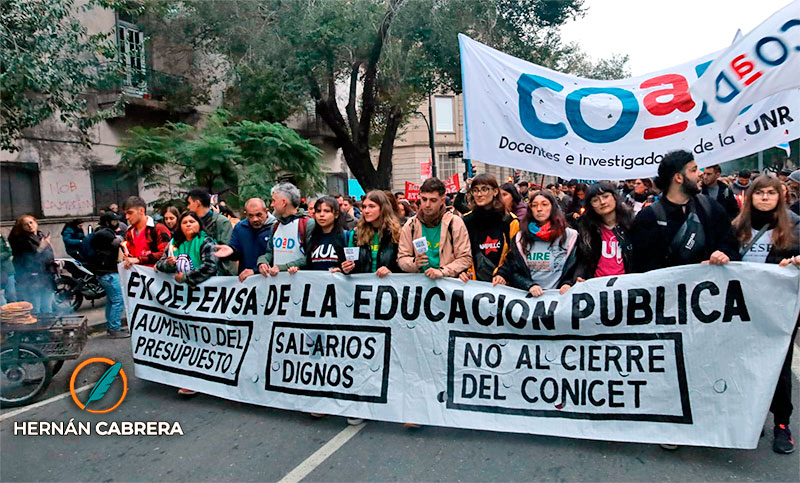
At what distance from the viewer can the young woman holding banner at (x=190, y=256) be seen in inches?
205

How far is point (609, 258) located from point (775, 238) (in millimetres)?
1019

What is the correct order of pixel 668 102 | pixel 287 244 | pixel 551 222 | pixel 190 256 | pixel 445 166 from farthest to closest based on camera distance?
pixel 445 166, pixel 190 256, pixel 287 244, pixel 668 102, pixel 551 222

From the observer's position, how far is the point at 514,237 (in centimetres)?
450

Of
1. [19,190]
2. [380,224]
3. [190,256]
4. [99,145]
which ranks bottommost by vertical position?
[190,256]

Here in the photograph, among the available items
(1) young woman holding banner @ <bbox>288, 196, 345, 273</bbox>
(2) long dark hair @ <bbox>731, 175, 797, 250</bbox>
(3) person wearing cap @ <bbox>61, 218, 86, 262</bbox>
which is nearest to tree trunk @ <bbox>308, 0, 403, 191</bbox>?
(3) person wearing cap @ <bbox>61, 218, 86, 262</bbox>

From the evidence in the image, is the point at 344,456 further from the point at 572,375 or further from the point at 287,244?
the point at 287,244

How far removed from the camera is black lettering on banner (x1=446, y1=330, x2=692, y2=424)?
377 centimetres

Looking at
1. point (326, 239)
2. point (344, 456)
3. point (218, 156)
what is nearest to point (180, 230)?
point (326, 239)

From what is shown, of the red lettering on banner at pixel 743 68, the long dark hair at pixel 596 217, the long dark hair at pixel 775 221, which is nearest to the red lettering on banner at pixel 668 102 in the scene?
the red lettering on banner at pixel 743 68

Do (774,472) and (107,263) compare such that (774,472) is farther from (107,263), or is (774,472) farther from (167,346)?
(107,263)

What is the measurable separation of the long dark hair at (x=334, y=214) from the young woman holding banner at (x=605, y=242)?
1.88 metres

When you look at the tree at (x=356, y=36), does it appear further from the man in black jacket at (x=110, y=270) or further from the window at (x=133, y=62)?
the man in black jacket at (x=110, y=270)

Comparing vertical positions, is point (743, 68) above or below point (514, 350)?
above

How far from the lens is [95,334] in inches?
322
